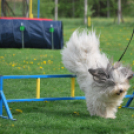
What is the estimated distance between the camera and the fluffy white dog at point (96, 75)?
476 centimetres

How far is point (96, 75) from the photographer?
16.1 ft

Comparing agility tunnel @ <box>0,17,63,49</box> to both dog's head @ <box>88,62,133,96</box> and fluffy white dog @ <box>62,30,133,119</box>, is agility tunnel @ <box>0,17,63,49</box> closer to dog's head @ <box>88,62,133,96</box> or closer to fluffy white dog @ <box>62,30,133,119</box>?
fluffy white dog @ <box>62,30,133,119</box>

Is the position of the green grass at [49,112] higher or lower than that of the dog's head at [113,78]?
lower

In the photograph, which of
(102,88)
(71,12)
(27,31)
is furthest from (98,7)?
(102,88)

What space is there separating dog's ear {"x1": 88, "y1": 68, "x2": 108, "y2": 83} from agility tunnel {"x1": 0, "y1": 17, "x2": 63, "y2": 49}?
820 centimetres

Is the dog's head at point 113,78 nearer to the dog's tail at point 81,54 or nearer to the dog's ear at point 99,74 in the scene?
the dog's ear at point 99,74

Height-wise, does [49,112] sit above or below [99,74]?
below

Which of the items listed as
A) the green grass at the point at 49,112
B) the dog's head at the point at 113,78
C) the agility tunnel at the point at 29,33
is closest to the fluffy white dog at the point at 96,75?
the dog's head at the point at 113,78

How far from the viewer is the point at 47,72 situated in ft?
29.5

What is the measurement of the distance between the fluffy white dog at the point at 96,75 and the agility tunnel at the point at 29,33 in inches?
286

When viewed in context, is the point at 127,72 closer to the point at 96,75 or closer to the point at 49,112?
the point at 96,75

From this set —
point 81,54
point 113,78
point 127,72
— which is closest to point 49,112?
point 81,54

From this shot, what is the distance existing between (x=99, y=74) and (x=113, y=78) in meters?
0.27

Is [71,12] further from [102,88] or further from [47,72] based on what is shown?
[102,88]
